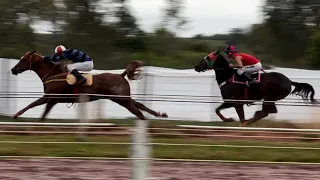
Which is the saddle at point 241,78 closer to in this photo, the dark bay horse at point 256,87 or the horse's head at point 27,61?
the dark bay horse at point 256,87

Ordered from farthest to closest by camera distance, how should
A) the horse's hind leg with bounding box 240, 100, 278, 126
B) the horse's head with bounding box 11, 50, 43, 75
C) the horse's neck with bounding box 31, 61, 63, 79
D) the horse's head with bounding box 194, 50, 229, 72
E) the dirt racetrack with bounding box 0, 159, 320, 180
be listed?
the horse's head with bounding box 194, 50, 229, 72 → the horse's head with bounding box 11, 50, 43, 75 → the horse's neck with bounding box 31, 61, 63, 79 → the horse's hind leg with bounding box 240, 100, 278, 126 → the dirt racetrack with bounding box 0, 159, 320, 180

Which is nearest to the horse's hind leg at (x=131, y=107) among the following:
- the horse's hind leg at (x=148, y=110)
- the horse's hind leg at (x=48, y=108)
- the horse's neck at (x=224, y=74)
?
the horse's hind leg at (x=148, y=110)

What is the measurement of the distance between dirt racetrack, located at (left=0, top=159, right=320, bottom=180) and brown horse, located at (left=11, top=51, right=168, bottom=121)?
4.56 m

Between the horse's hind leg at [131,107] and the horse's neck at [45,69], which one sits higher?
the horse's neck at [45,69]

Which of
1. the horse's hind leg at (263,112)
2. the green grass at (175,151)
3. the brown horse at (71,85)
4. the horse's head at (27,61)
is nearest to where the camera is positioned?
the green grass at (175,151)

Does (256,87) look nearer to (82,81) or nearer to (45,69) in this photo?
(82,81)

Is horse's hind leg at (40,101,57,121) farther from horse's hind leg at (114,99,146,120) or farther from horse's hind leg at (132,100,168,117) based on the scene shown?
horse's hind leg at (132,100,168,117)

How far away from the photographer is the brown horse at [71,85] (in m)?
13.6

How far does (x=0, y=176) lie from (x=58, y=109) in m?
7.15

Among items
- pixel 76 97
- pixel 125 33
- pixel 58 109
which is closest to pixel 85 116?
pixel 76 97

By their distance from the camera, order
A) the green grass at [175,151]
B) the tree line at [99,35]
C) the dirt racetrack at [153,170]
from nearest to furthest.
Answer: the dirt racetrack at [153,170]
the green grass at [175,151]
the tree line at [99,35]

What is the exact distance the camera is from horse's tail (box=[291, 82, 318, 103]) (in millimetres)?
14587

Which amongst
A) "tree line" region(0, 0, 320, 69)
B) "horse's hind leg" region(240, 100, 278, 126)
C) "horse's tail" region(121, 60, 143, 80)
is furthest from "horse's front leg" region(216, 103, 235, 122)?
"tree line" region(0, 0, 320, 69)

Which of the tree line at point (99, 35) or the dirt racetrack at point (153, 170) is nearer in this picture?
the dirt racetrack at point (153, 170)
